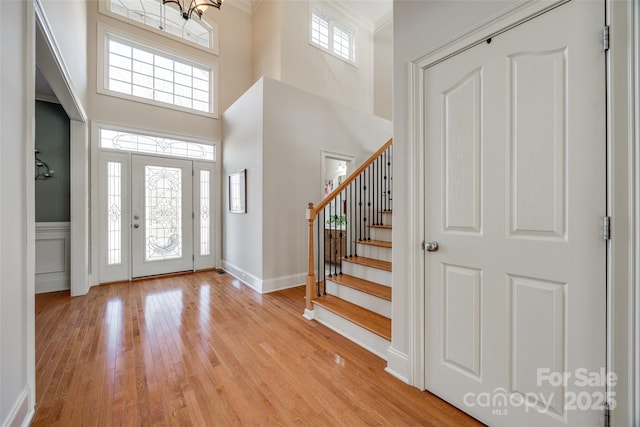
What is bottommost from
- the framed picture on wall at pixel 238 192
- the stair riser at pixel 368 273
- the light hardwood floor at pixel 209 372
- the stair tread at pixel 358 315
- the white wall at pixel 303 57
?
the light hardwood floor at pixel 209 372

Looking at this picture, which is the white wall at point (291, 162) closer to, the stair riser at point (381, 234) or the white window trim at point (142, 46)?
the stair riser at point (381, 234)

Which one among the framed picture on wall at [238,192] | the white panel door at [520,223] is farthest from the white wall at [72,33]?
the white panel door at [520,223]

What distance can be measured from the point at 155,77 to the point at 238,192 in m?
2.59

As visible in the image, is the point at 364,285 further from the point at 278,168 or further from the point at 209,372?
the point at 278,168

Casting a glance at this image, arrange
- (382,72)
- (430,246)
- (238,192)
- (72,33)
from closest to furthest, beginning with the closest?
(430,246)
(72,33)
(238,192)
(382,72)

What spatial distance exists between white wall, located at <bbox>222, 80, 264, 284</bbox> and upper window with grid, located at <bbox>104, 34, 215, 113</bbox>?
69 centimetres

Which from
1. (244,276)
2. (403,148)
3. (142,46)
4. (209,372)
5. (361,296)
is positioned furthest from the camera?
(142,46)

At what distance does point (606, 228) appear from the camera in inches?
41.9

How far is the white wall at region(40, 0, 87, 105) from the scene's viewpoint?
7.45 feet

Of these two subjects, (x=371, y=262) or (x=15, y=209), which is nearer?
(x=15, y=209)

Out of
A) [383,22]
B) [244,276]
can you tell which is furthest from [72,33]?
[383,22]

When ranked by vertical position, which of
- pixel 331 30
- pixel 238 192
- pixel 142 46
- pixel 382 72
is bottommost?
pixel 238 192

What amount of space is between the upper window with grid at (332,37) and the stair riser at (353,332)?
5.20 meters

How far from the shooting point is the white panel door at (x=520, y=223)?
1.12 metres
